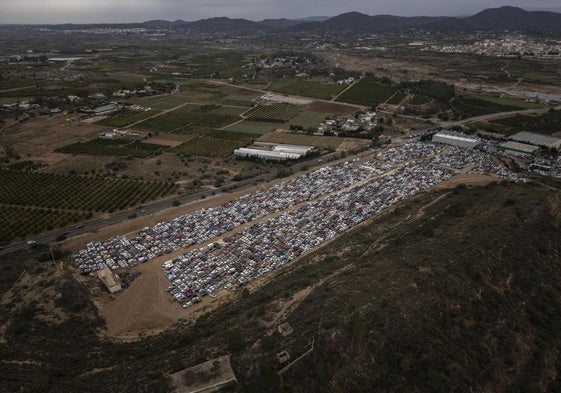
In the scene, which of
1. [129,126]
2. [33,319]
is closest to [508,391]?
[33,319]

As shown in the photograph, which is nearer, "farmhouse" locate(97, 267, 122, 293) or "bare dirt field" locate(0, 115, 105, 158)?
"farmhouse" locate(97, 267, 122, 293)

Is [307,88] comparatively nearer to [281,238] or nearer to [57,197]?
[57,197]

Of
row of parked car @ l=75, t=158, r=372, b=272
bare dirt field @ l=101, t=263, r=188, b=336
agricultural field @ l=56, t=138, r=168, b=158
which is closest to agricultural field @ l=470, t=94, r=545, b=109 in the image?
row of parked car @ l=75, t=158, r=372, b=272

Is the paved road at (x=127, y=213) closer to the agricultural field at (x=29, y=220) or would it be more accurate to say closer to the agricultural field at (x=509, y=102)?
the agricultural field at (x=29, y=220)

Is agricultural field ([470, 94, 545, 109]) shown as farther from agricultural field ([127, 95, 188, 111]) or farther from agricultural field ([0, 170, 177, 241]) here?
agricultural field ([0, 170, 177, 241])

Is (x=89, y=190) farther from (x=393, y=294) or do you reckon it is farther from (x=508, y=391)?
(x=508, y=391)

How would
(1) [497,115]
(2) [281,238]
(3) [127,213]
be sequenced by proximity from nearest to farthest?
(2) [281,238]
(3) [127,213]
(1) [497,115]

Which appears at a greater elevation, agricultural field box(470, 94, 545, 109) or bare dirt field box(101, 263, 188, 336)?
agricultural field box(470, 94, 545, 109)

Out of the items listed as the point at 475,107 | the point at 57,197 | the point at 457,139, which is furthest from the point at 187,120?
the point at 475,107
